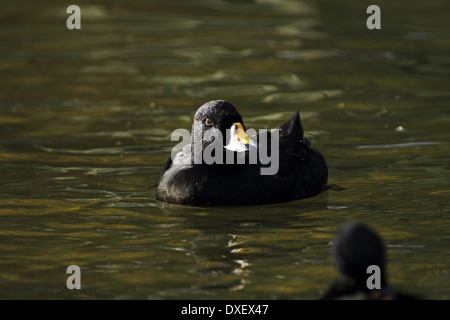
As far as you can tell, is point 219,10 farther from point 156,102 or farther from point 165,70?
point 156,102

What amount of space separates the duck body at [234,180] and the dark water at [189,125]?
0.47 feet

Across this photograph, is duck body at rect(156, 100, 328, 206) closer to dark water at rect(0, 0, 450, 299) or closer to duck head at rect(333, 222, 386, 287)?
dark water at rect(0, 0, 450, 299)

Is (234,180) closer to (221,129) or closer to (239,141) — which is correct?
(239,141)

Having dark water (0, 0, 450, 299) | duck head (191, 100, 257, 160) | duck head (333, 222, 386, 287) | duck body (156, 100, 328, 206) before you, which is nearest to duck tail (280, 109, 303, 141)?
duck body (156, 100, 328, 206)

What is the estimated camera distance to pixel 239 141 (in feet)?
35.3

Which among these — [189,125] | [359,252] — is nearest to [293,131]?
[189,125]

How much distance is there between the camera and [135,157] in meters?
13.3

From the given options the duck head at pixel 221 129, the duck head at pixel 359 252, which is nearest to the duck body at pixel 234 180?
the duck head at pixel 221 129

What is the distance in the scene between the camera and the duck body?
10.9m

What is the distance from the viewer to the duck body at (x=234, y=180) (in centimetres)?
1088

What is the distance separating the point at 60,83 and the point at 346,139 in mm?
6400

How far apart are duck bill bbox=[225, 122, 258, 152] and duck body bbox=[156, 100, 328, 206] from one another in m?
0.10

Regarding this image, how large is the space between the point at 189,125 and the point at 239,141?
4.59 metres

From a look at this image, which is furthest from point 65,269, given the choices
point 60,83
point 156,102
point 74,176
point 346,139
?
point 60,83
